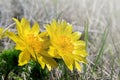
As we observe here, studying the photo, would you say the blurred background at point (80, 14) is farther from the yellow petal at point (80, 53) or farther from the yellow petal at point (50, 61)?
the yellow petal at point (50, 61)

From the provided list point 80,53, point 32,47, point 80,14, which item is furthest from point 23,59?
point 80,14

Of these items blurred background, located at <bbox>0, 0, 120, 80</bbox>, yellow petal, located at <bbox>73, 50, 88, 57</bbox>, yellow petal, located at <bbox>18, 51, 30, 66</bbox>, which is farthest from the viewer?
blurred background, located at <bbox>0, 0, 120, 80</bbox>

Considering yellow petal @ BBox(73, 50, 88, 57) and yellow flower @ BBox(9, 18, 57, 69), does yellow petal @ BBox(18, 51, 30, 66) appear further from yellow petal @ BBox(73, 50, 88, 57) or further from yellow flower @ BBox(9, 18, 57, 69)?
yellow petal @ BBox(73, 50, 88, 57)

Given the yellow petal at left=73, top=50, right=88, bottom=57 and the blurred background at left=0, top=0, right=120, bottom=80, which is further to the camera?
the blurred background at left=0, top=0, right=120, bottom=80

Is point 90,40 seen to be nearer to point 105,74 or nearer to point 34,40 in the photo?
point 105,74

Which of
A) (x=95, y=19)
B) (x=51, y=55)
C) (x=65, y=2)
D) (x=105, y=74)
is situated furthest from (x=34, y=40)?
(x=65, y=2)

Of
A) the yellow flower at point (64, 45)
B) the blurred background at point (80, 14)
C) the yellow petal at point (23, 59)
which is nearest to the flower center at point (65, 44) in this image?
the yellow flower at point (64, 45)

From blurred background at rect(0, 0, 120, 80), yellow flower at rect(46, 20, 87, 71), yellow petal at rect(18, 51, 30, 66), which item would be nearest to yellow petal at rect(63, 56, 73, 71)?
yellow flower at rect(46, 20, 87, 71)
